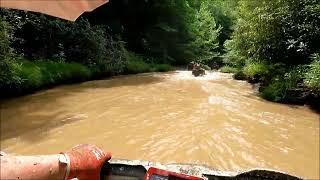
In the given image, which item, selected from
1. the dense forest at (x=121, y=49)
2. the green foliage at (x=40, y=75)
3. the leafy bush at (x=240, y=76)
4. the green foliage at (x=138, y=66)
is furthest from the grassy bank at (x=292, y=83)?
the green foliage at (x=138, y=66)

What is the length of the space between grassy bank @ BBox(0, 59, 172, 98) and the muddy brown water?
0.40 meters

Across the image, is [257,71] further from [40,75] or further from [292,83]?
[40,75]

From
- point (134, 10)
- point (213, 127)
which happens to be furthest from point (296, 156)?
point (134, 10)

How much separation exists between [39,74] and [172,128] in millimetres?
6676

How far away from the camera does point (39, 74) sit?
13406 millimetres

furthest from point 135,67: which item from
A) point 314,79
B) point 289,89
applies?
point 314,79

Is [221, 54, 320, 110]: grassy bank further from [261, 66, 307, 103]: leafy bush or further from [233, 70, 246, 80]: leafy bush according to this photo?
[233, 70, 246, 80]: leafy bush

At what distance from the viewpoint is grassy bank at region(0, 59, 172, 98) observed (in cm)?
1089

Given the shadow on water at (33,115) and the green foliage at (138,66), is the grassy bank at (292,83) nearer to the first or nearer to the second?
the shadow on water at (33,115)

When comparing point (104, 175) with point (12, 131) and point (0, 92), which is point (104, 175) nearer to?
point (12, 131)

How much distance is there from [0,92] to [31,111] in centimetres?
201

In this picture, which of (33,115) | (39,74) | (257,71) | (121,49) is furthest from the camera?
(121,49)

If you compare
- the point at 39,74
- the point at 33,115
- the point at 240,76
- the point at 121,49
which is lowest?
the point at 33,115

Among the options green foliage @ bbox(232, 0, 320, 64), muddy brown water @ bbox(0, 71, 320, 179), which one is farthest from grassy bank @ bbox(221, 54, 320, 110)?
green foliage @ bbox(232, 0, 320, 64)
